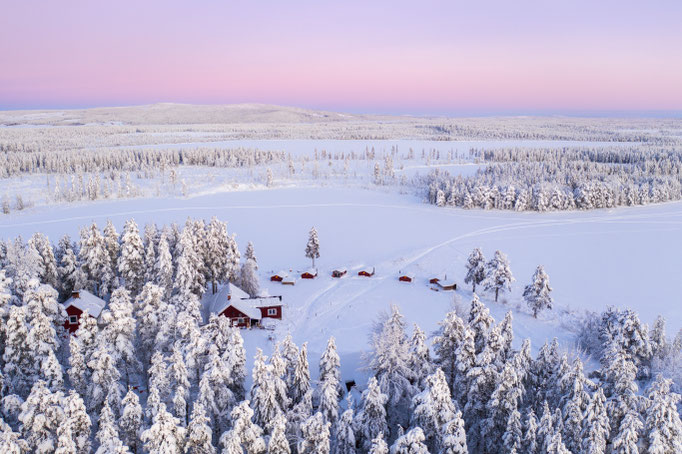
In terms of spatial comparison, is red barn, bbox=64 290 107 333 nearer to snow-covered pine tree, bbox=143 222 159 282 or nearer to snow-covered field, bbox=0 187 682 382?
snow-covered pine tree, bbox=143 222 159 282

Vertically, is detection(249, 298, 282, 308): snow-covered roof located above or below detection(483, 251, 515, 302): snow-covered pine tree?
below

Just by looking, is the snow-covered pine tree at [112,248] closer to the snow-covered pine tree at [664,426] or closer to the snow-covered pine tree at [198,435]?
the snow-covered pine tree at [198,435]

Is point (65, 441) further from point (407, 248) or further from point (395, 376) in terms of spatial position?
point (407, 248)

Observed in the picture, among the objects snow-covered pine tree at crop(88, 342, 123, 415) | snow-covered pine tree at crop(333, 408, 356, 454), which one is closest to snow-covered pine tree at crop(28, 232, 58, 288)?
snow-covered pine tree at crop(88, 342, 123, 415)

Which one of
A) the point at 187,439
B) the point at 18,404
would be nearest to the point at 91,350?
the point at 18,404

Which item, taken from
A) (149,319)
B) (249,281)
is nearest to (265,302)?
(249,281)

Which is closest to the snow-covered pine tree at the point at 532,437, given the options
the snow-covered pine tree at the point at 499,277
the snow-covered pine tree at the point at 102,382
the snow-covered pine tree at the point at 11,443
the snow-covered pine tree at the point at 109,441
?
the snow-covered pine tree at the point at 109,441
